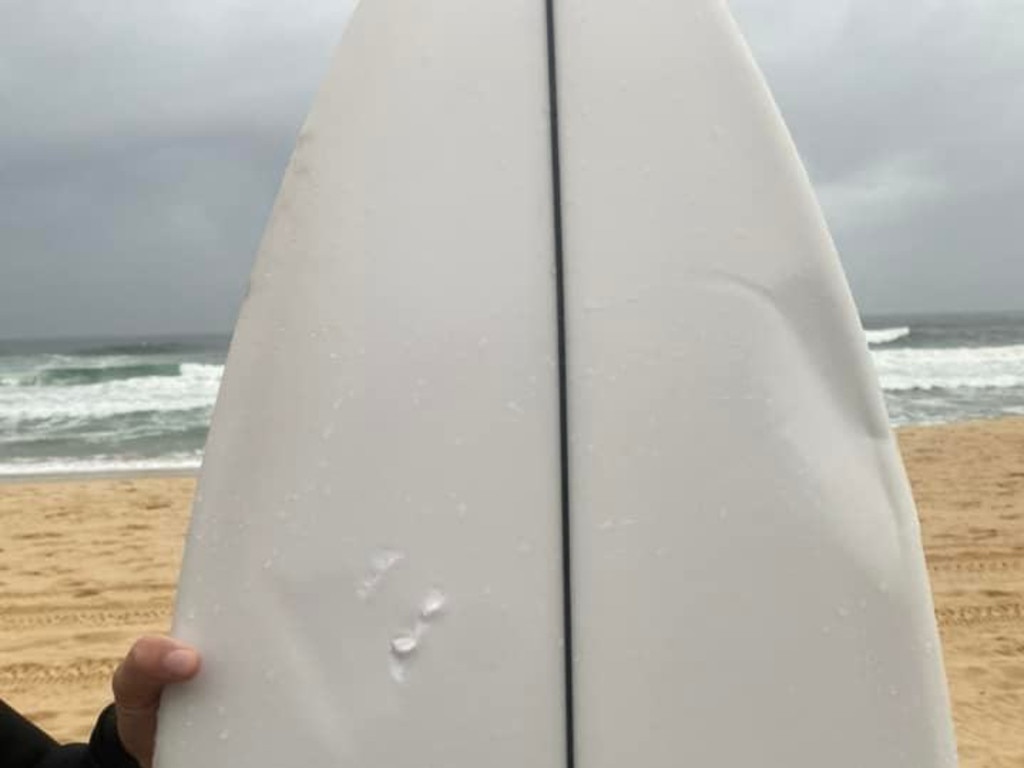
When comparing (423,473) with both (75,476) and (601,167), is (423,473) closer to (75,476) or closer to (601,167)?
(601,167)

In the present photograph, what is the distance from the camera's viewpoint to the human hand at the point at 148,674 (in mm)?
1256

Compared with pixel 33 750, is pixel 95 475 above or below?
below

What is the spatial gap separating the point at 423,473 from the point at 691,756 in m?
0.47

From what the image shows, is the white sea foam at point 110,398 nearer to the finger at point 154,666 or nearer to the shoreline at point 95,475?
the shoreline at point 95,475

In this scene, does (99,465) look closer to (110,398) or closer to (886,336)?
(110,398)

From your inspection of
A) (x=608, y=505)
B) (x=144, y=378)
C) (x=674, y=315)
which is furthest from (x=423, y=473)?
(x=144, y=378)

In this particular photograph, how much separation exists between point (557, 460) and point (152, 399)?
19.9 m

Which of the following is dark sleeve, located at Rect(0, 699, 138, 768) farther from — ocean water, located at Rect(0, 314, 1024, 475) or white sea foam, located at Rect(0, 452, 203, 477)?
ocean water, located at Rect(0, 314, 1024, 475)

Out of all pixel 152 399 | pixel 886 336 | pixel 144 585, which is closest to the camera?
pixel 144 585

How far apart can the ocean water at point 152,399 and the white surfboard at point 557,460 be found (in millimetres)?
11216

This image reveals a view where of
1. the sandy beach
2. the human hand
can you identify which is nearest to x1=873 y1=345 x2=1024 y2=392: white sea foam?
the sandy beach

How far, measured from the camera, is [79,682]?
15.5ft

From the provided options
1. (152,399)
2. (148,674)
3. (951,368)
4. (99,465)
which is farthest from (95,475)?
(951,368)

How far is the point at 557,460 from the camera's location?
1343 mm
